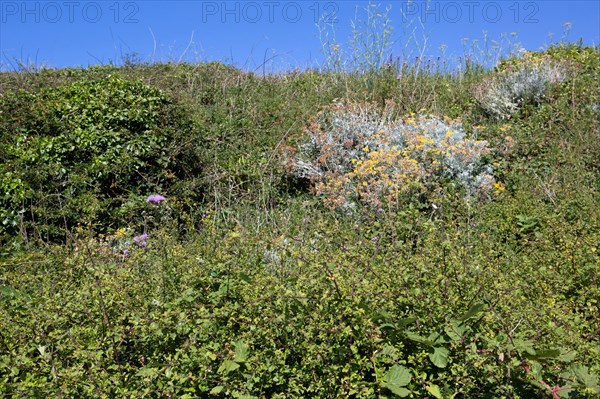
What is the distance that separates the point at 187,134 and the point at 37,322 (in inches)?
187

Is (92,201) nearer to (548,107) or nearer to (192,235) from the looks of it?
(192,235)

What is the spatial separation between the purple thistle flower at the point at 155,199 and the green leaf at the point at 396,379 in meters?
3.98

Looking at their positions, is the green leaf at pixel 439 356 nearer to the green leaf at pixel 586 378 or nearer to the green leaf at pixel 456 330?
the green leaf at pixel 456 330

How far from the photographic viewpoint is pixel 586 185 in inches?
255

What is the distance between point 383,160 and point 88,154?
10.9ft

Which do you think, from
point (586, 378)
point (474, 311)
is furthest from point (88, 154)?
point (586, 378)

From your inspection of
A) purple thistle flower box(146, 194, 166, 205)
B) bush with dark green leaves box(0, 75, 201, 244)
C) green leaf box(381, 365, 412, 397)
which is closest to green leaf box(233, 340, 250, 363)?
green leaf box(381, 365, 412, 397)

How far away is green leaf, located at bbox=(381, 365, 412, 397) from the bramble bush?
3212mm

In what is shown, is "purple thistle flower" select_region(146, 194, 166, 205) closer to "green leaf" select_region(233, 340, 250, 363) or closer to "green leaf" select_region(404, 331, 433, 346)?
"green leaf" select_region(233, 340, 250, 363)

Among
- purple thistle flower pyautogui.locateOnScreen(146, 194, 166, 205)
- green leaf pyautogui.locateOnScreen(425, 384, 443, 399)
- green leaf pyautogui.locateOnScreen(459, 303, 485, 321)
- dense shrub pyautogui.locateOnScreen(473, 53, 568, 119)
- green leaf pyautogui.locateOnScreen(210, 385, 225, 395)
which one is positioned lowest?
green leaf pyautogui.locateOnScreen(425, 384, 443, 399)

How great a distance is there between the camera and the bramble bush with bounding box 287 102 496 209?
20.4 feet

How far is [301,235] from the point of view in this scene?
478cm

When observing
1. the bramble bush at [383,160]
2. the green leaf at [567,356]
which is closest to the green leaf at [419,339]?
the green leaf at [567,356]

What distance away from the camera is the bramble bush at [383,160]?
6227mm
